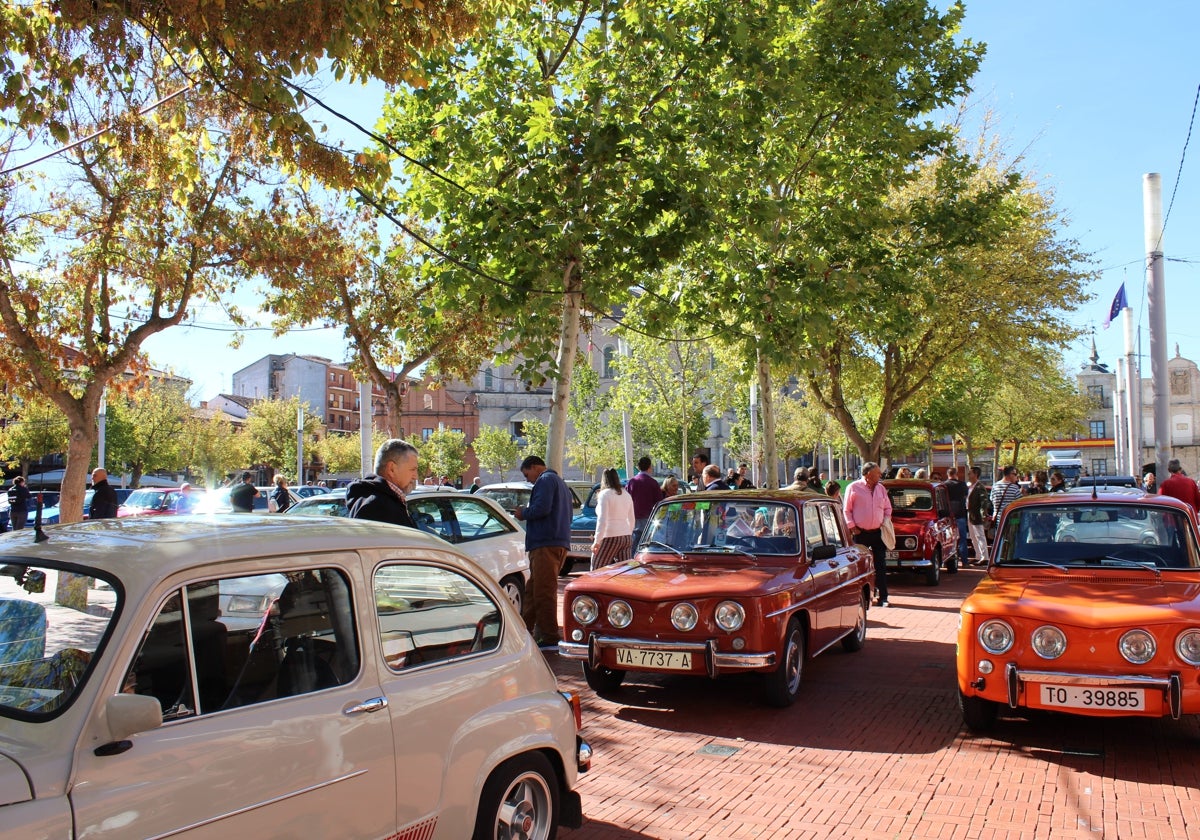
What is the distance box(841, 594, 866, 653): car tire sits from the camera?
9.68 m

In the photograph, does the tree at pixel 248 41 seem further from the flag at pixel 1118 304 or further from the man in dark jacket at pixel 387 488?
the flag at pixel 1118 304

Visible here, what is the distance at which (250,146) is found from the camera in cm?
1199

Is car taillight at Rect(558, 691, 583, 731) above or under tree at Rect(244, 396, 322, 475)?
under

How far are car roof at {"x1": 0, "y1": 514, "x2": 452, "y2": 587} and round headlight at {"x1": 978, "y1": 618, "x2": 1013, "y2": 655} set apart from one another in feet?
13.0

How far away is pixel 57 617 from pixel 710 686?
20.3ft

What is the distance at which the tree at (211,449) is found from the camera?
56781 mm

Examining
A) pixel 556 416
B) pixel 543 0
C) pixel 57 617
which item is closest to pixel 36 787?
pixel 57 617

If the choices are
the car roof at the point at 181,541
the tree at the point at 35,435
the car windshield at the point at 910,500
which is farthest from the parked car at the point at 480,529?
the tree at the point at 35,435

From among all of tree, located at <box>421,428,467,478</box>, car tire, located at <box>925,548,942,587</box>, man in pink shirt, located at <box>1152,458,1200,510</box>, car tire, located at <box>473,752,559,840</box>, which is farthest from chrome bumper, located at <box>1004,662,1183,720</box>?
tree, located at <box>421,428,467,478</box>

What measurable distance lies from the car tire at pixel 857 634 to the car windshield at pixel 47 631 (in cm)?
787

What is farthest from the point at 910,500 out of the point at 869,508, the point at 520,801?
the point at 520,801

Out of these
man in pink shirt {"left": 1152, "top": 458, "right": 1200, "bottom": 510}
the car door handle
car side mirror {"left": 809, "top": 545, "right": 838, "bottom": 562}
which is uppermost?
man in pink shirt {"left": 1152, "top": 458, "right": 1200, "bottom": 510}

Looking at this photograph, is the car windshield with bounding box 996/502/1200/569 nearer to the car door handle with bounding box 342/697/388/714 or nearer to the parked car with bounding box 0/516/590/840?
the parked car with bounding box 0/516/590/840

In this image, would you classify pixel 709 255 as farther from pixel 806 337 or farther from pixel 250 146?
pixel 250 146
